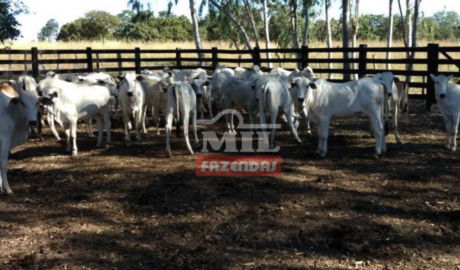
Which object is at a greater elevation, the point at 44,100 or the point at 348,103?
the point at 44,100

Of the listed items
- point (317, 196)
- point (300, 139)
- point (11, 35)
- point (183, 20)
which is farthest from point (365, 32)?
point (317, 196)

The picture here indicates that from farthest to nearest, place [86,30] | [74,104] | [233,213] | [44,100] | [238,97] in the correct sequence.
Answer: [86,30], [238,97], [74,104], [44,100], [233,213]

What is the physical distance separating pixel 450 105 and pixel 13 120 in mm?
7717

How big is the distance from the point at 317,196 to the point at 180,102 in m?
3.83

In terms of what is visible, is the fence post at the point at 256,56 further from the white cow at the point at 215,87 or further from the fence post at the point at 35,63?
the fence post at the point at 35,63

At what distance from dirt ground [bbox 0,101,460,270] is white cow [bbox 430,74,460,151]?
0.35m

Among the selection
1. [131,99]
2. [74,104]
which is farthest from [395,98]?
[74,104]

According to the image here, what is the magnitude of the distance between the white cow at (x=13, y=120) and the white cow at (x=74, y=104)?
5.74 feet

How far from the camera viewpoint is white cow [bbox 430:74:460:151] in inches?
371

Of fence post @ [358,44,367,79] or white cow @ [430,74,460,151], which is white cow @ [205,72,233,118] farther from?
white cow @ [430,74,460,151]

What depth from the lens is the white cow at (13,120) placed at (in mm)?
7098

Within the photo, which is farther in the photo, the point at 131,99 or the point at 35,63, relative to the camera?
the point at 35,63

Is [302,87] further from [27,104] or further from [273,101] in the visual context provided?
[27,104]

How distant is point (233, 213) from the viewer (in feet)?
21.0
